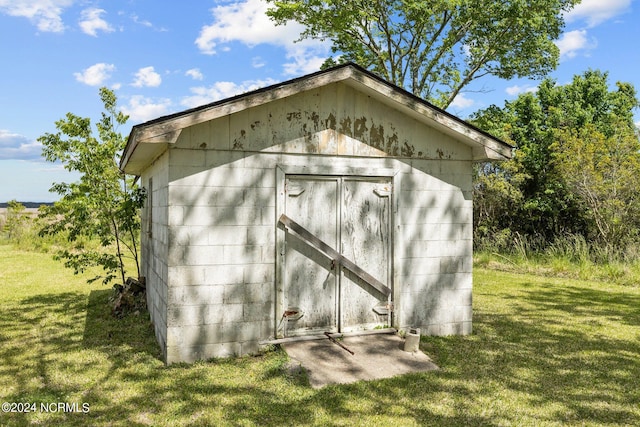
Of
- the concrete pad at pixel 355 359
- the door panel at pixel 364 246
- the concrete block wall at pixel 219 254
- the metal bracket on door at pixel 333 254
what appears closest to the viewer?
the concrete pad at pixel 355 359

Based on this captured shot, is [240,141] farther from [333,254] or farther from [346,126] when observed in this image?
[333,254]

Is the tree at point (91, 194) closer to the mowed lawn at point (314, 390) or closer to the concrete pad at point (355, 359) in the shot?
the mowed lawn at point (314, 390)

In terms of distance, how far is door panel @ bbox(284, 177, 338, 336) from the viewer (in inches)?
258

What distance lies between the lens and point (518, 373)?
594 centimetres

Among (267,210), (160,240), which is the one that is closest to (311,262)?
(267,210)

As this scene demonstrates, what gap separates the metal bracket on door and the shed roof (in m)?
1.72

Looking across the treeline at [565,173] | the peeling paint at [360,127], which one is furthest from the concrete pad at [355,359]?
the treeline at [565,173]

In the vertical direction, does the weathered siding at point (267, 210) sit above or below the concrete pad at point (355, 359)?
above

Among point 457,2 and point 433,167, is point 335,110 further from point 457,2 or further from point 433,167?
point 457,2

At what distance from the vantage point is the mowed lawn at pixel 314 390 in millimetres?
4656

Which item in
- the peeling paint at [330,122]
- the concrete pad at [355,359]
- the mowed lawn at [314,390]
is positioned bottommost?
the mowed lawn at [314,390]

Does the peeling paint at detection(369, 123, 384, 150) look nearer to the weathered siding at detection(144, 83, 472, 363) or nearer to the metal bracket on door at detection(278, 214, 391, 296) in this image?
the weathered siding at detection(144, 83, 472, 363)

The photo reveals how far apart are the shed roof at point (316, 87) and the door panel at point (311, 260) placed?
1304 millimetres

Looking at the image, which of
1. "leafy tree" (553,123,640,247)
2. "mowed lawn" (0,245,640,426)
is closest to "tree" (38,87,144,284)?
"mowed lawn" (0,245,640,426)
